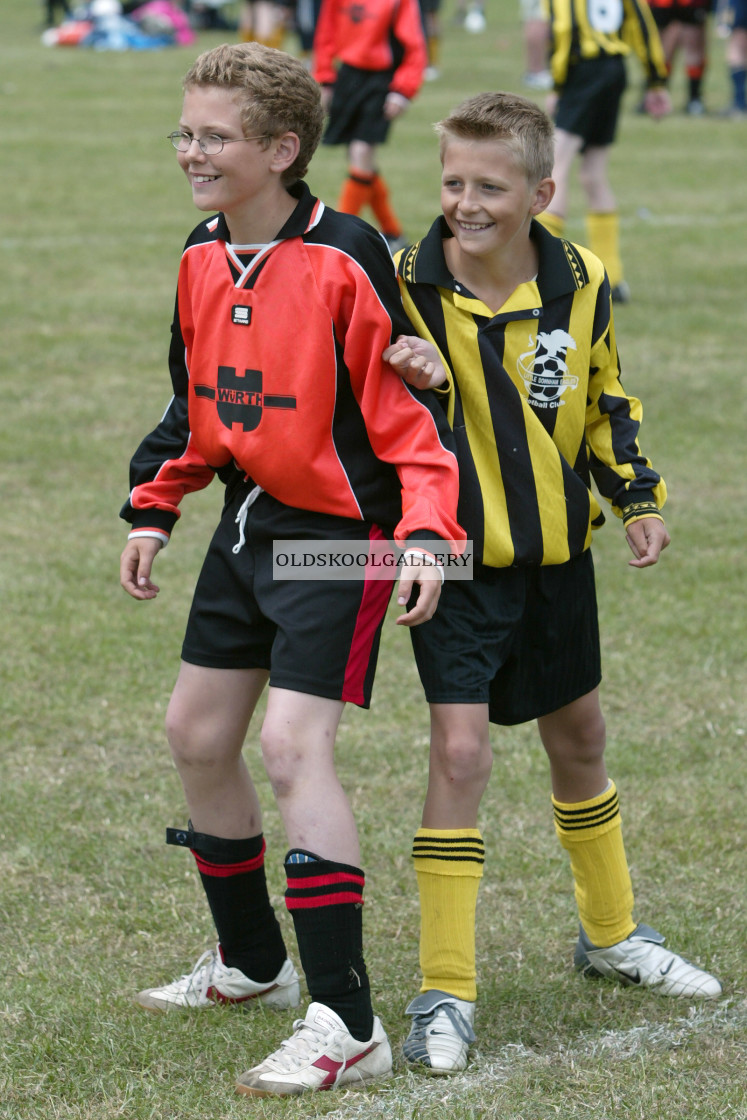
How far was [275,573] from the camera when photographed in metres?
2.52

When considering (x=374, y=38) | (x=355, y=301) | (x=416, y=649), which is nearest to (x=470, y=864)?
(x=416, y=649)

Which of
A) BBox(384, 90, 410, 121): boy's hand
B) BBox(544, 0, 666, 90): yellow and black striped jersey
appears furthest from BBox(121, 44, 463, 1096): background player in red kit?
BBox(384, 90, 410, 121): boy's hand

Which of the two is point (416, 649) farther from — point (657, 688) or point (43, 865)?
point (657, 688)

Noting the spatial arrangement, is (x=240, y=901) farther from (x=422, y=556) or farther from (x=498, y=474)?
(x=498, y=474)

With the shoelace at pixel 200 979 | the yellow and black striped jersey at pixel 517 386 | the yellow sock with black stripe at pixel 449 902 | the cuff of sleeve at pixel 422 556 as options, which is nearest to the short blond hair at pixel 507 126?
the yellow and black striped jersey at pixel 517 386

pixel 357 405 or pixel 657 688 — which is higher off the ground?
pixel 357 405

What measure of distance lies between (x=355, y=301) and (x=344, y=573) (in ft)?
1.51

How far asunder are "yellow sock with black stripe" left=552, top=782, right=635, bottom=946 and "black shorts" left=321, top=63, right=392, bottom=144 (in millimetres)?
7016

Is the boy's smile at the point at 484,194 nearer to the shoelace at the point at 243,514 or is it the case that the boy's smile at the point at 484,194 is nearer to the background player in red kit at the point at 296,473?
the background player in red kit at the point at 296,473

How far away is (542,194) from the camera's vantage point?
2.64m

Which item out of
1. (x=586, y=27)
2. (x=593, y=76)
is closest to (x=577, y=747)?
(x=593, y=76)

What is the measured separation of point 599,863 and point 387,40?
24.8ft

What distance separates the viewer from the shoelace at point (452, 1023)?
255 centimetres

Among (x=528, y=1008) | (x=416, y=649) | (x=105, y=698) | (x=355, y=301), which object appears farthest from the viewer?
(x=105, y=698)
